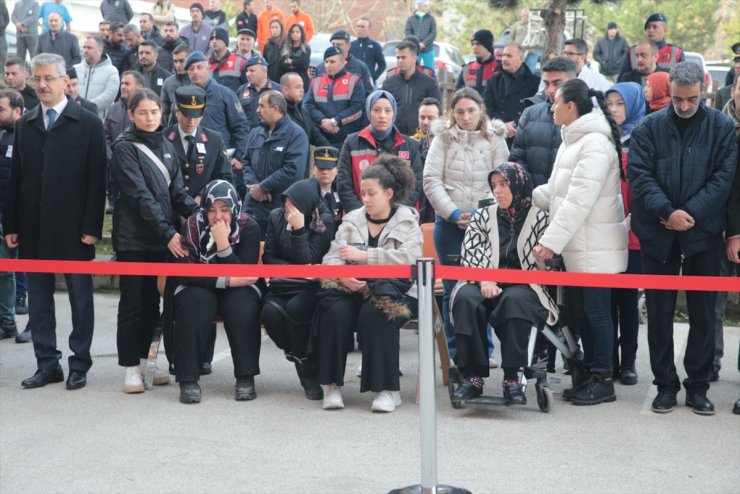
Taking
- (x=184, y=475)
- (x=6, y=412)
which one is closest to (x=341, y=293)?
(x=184, y=475)

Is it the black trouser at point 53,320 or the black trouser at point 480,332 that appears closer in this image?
the black trouser at point 480,332

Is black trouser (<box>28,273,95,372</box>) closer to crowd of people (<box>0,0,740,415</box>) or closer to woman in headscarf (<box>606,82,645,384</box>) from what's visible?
crowd of people (<box>0,0,740,415</box>)

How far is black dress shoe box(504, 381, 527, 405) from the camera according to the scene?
6211 millimetres

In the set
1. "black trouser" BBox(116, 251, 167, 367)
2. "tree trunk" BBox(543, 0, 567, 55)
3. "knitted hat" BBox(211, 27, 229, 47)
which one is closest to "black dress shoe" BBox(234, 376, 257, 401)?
"black trouser" BBox(116, 251, 167, 367)

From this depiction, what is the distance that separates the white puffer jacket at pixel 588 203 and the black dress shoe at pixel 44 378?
346 centimetres

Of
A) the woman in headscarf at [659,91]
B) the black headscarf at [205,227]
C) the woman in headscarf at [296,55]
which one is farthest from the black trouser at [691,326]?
the woman in headscarf at [296,55]

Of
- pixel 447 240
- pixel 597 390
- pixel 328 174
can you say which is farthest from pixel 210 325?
pixel 597 390

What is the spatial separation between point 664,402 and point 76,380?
3882mm

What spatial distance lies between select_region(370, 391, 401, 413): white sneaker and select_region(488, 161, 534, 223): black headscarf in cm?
136

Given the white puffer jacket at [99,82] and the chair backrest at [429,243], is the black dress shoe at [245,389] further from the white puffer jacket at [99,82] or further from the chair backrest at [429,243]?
the white puffer jacket at [99,82]

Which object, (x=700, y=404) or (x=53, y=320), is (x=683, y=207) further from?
(x=53, y=320)

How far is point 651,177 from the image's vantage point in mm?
6273

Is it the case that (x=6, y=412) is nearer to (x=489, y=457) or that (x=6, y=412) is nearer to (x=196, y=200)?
(x=196, y=200)

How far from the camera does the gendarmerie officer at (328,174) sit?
7.39 metres
